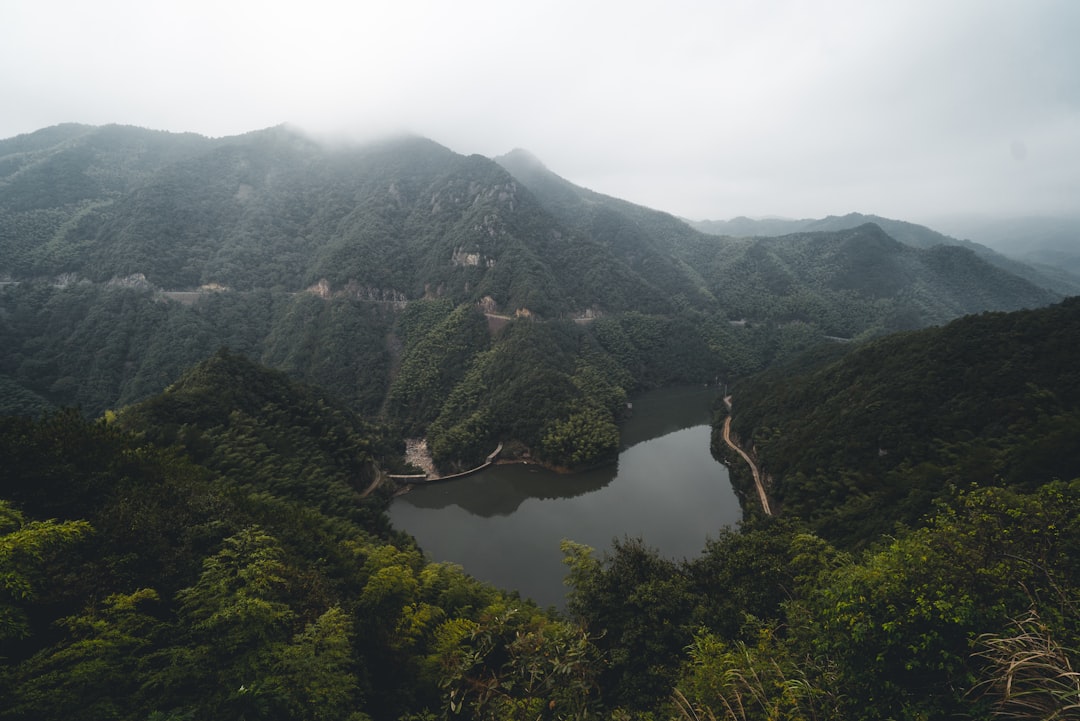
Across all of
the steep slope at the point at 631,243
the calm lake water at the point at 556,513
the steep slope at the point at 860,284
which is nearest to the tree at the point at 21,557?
the calm lake water at the point at 556,513

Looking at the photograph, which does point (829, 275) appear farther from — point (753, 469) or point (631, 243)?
point (753, 469)

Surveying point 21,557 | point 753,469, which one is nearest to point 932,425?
point 753,469

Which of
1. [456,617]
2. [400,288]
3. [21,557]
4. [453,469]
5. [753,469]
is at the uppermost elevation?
[21,557]

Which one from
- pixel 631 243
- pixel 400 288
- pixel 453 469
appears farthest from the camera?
pixel 631 243

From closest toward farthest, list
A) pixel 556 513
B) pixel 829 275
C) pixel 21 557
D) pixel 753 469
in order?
pixel 21 557, pixel 556 513, pixel 753 469, pixel 829 275

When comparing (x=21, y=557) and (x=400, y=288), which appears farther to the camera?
(x=400, y=288)

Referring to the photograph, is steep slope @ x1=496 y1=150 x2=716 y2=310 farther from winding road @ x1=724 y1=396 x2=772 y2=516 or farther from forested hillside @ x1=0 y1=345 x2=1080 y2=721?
forested hillside @ x1=0 y1=345 x2=1080 y2=721

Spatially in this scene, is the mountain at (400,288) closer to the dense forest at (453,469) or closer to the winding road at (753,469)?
the dense forest at (453,469)

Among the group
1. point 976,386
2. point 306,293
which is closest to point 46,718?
point 976,386
